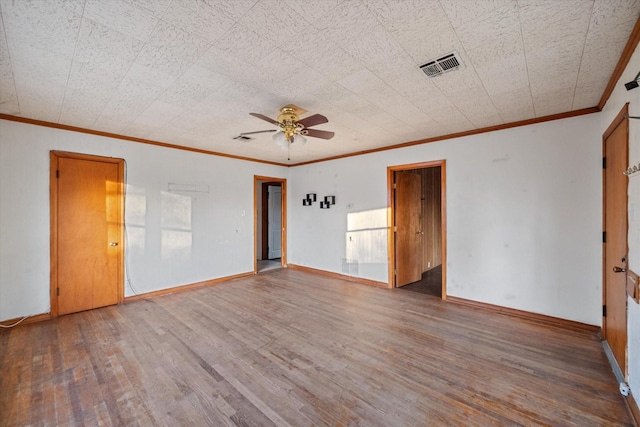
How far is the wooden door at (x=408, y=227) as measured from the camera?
496 cm

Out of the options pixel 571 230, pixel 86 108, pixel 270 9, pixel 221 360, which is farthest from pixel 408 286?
pixel 86 108

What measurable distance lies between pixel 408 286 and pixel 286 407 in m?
3.64

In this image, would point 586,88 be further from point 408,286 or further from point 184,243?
point 184,243

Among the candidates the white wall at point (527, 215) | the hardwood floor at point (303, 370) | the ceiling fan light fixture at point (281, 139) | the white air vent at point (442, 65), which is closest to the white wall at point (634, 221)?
the hardwood floor at point (303, 370)

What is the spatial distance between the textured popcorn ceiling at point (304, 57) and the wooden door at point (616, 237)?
1.99 feet

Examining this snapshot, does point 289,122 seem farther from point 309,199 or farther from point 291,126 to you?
point 309,199

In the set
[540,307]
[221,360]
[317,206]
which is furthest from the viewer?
[317,206]

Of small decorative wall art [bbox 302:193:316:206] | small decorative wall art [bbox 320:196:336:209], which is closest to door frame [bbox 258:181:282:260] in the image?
small decorative wall art [bbox 302:193:316:206]

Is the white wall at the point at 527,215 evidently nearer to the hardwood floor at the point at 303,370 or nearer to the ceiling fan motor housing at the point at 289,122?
the hardwood floor at the point at 303,370

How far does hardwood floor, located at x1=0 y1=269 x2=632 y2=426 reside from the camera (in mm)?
1845

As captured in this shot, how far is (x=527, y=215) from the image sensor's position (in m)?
3.46

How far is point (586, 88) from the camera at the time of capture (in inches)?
101

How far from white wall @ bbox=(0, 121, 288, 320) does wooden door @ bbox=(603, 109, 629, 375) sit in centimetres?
548

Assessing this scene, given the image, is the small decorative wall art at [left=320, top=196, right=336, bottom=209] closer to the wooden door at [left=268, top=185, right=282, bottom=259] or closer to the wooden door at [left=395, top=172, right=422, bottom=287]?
the wooden door at [left=395, top=172, right=422, bottom=287]
